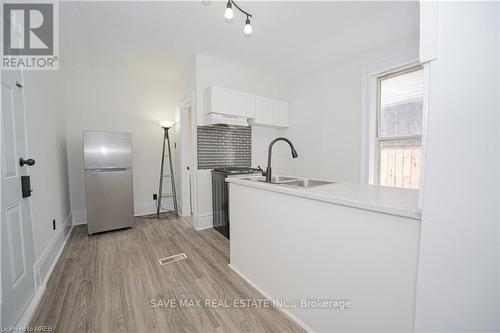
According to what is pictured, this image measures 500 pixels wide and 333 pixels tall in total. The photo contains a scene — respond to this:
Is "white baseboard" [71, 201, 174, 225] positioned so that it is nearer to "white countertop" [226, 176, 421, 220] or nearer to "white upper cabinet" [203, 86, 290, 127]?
"white upper cabinet" [203, 86, 290, 127]

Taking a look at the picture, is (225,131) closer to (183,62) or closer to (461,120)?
(183,62)

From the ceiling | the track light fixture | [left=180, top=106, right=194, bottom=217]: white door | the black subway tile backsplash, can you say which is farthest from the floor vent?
the ceiling

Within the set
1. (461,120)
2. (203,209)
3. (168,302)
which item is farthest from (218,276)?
(461,120)

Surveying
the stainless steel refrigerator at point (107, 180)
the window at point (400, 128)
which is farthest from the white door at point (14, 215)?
the window at point (400, 128)

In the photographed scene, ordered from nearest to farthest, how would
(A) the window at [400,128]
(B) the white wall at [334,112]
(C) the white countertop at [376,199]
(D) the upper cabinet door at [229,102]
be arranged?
1. (C) the white countertop at [376,199]
2. (A) the window at [400,128]
3. (B) the white wall at [334,112]
4. (D) the upper cabinet door at [229,102]

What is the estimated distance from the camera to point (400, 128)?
258 cm

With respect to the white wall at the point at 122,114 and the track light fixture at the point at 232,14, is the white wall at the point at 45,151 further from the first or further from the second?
the track light fixture at the point at 232,14

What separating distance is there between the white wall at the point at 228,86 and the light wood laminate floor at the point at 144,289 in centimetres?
67

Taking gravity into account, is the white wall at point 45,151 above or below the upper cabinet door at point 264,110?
below

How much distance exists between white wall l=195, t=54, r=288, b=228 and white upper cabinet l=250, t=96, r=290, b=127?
294mm

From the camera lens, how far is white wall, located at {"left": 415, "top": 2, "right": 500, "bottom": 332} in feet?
2.11

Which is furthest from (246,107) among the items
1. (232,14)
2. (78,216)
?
(78,216)

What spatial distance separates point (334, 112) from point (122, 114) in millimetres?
3731

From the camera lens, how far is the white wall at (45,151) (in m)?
1.84
